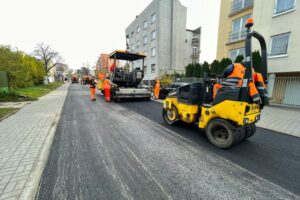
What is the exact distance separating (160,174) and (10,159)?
2966 mm

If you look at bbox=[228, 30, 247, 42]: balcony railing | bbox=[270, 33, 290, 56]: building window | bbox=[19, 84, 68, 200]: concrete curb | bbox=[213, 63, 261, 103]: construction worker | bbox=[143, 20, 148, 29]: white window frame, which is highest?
bbox=[143, 20, 148, 29]: white window frame

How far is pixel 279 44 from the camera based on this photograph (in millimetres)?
9922

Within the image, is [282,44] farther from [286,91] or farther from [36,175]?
[36,175]

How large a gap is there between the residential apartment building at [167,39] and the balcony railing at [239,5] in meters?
11.0

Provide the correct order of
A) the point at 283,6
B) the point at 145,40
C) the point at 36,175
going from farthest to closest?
1. the point at 145,40
2. the point at 283,6
3. the point at 36,175

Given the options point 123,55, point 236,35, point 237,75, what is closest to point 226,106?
point 237,75

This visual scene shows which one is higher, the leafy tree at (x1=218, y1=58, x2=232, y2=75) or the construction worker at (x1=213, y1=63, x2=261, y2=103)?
the leafy tree at (x1=218, y1=58, x2=232, y2=75)

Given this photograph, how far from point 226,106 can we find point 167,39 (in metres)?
23.9

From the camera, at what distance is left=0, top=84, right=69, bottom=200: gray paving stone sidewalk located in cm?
209

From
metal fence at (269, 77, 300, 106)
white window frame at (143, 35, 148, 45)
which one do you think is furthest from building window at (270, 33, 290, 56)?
white window frame at (143, 35, 148, 45)

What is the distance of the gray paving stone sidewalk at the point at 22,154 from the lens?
2.09 m

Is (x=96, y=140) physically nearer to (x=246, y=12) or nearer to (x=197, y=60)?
(x=246, y=12)

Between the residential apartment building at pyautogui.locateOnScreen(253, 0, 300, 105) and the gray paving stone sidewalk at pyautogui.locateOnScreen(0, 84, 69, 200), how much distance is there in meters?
13.3

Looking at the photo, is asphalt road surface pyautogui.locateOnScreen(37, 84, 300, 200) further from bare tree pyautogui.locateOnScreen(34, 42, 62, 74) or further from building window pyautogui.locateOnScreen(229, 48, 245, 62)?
bare tree pyautogui.locateOnScreen(34, 42, 62, 74)
